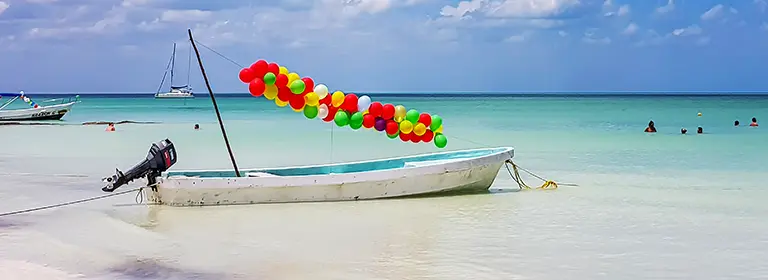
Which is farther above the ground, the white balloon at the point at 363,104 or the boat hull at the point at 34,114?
the white balloon at the point at 363,104

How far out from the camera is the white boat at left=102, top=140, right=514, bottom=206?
11.8m

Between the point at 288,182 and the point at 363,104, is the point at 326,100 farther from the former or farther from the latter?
the point at 288,182

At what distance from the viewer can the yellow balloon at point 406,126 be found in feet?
41.8

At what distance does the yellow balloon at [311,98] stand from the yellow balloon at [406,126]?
1.40 m

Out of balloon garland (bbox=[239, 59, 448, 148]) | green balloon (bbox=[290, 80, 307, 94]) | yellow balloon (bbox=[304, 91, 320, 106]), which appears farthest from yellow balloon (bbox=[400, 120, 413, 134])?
green balloon (bbox=[290, 80, 307, 94])

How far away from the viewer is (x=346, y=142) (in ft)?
85.4

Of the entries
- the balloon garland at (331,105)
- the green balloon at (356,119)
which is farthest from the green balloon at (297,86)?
the green balloon at (356,119)

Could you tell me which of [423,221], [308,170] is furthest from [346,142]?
[423,221]

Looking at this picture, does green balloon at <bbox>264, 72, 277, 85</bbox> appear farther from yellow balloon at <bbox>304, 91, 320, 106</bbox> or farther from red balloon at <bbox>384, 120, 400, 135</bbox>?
red balloon at <bbox>384, 120, 400, 135</bbox>

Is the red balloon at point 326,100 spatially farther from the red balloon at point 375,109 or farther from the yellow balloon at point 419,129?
the yellow balloon at point 419,129

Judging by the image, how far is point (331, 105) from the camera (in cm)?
1230

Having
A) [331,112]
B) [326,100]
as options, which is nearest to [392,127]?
[331,112]

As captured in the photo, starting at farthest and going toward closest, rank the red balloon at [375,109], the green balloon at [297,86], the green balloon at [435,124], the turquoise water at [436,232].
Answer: the green balloon at [435,124] < the red balloon at [375,109] < the green balloon at [297,86] < the turquoise water at [436,232]

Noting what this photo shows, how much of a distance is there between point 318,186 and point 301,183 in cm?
24
